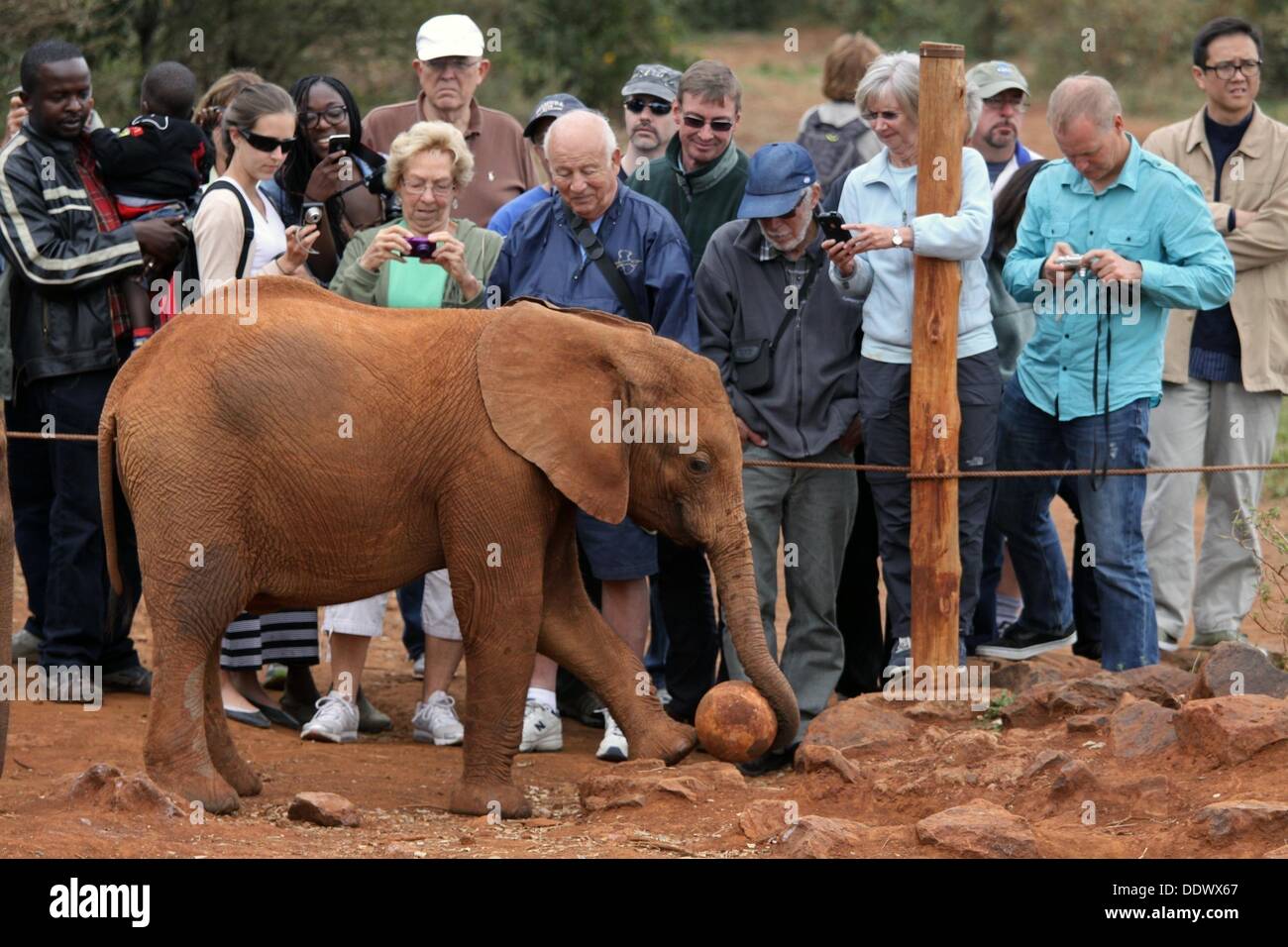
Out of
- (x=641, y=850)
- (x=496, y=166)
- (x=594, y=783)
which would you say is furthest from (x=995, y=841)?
(x=496, y=166)

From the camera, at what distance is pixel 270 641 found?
29.8 ft

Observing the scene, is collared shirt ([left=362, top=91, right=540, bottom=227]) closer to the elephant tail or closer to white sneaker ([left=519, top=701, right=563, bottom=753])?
white sneaker ([left=519, top=701, right=563, bottom=753])

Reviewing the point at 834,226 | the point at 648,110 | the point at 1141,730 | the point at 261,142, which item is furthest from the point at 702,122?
the point at 1141,730

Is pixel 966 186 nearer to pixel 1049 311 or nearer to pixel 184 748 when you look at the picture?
pixel 1049 311

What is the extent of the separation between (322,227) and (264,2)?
1086 cm

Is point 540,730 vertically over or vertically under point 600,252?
under

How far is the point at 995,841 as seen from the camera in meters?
5.93

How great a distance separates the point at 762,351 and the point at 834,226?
2.40 ft

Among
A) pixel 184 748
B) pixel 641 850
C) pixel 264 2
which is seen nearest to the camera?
pixel 641 850

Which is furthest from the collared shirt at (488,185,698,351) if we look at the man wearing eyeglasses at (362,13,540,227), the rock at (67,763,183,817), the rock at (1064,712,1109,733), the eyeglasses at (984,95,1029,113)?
the rock at (67,763,183,817)

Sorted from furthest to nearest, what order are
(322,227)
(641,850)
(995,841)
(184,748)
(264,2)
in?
(264,2) < (322,227) < (184,748) < (641,850) < (995,841)

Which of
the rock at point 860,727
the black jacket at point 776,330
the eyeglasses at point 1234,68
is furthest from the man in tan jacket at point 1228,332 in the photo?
the rock at point 860,727

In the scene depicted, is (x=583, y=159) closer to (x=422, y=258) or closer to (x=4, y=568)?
(x=422, y=258)

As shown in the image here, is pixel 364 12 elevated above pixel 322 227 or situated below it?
above
